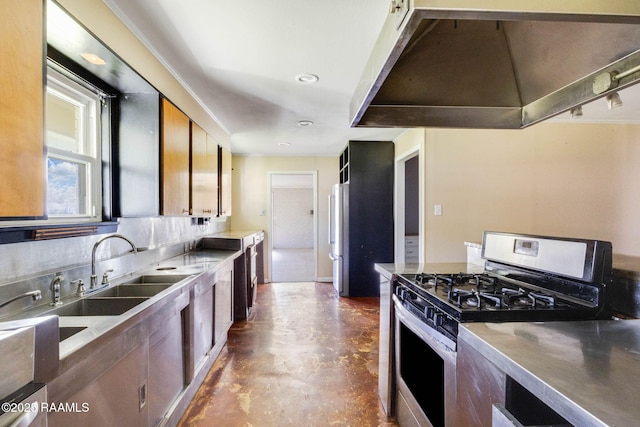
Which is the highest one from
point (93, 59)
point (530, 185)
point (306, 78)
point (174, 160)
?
point (306, 78)

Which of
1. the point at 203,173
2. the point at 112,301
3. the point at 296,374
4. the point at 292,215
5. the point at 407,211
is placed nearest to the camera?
the point at 112,301

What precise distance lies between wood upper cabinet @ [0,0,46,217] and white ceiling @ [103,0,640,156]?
736mm

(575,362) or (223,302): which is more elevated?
(575,362)

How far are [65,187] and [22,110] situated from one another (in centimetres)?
95

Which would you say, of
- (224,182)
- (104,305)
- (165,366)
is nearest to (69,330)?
(104,305)

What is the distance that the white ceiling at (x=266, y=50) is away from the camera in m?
1.57

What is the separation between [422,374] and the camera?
1.39 meters

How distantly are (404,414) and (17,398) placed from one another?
5.33ft

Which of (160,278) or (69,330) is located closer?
(69,330)

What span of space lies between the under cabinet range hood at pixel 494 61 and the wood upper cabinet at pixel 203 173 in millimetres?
1687

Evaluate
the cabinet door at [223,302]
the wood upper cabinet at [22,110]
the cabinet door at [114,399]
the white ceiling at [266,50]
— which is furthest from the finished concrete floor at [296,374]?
the white ceiling at [266,50]

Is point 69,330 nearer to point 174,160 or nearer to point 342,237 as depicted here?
point 174,160

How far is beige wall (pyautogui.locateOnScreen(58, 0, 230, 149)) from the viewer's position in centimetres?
138

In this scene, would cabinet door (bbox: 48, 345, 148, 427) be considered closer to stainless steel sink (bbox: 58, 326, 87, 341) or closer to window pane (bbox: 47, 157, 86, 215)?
stainless steel sink (bbox: 58, 326, 87, 341)
